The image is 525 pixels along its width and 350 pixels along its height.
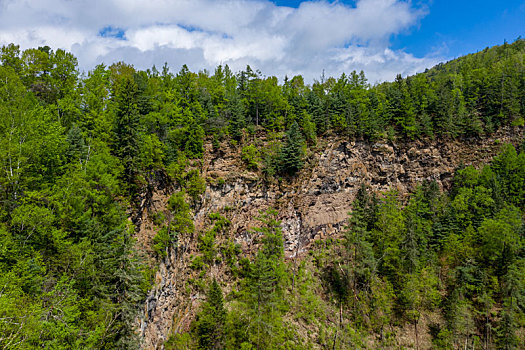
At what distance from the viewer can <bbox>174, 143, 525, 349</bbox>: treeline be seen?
31.2m

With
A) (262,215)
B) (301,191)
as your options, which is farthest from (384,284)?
(262,215)

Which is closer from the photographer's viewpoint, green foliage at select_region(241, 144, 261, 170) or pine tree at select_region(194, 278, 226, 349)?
pine tree at select_region(194, 278, 226, 349)

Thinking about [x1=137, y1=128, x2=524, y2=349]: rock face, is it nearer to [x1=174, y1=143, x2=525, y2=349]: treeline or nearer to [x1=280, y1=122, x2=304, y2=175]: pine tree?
[x1=174, y1=143, x2=525, y2=349]: treeline

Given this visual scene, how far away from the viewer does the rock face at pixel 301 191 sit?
30.3 m

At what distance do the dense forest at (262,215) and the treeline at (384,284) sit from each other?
21 centimetres

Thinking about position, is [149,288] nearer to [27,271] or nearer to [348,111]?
[27,271]

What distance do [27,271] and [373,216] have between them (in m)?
39.2

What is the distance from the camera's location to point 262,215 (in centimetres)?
4153

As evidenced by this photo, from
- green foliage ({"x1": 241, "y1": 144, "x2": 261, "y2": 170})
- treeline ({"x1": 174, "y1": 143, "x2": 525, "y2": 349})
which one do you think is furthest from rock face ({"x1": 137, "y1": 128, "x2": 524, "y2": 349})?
treeline ({"x1": 174, "y1": 143, "x2": 525, "y2": 349})

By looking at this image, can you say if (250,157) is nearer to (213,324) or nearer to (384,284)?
(213,324)

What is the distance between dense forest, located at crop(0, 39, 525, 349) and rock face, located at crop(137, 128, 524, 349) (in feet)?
6.25

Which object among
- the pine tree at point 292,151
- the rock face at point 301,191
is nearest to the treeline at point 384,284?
the rock face at point 301,191

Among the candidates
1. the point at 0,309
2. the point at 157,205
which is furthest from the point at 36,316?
the point at 157,205

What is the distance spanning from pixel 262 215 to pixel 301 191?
7.86 metres
